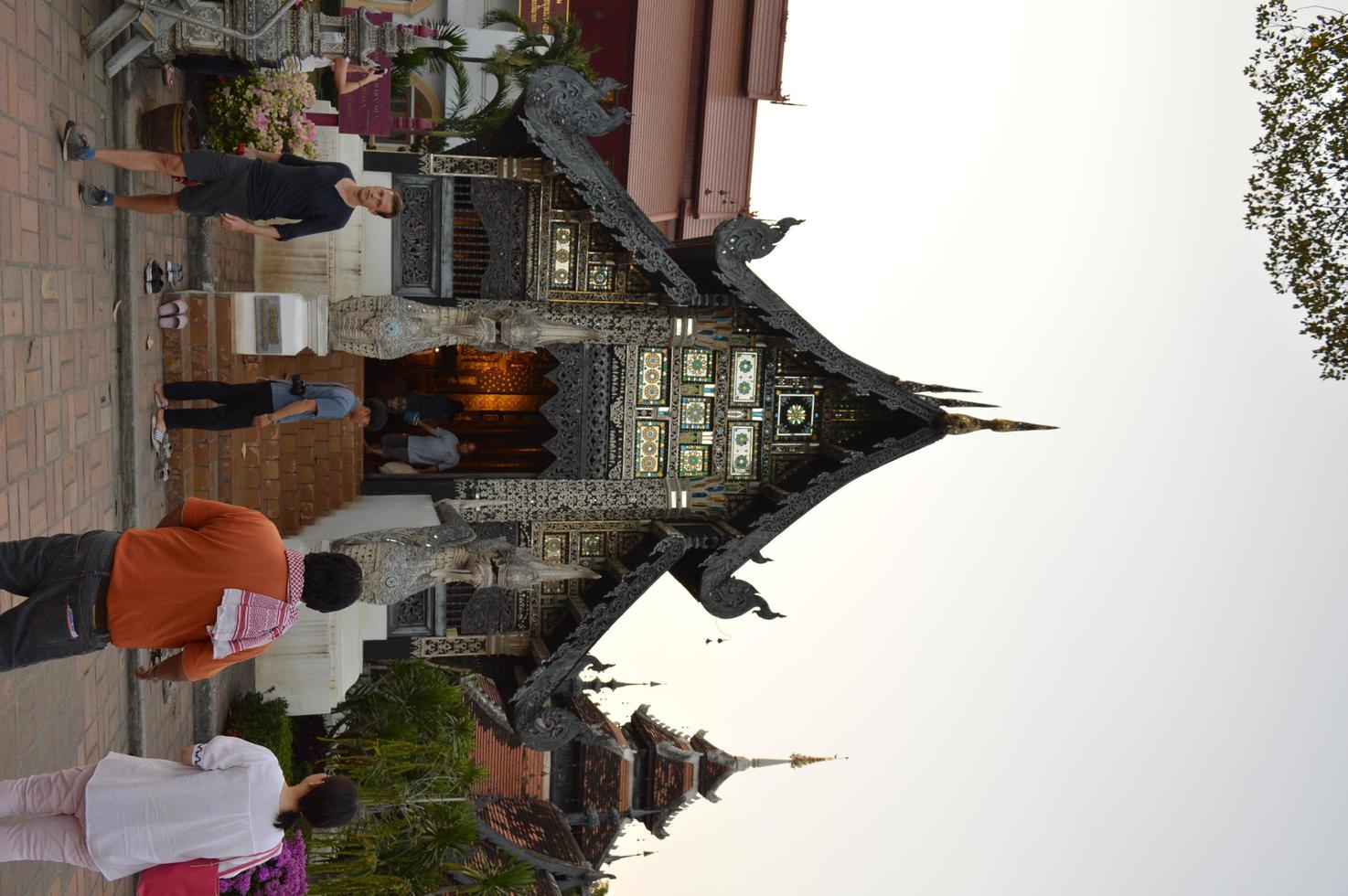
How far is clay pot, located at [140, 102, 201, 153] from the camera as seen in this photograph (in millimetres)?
7844

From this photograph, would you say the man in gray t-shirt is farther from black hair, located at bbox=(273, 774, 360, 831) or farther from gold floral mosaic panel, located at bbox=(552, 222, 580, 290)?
black hair, located at bbox=(273, 774, 360, 831)

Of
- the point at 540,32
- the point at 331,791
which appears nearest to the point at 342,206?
the point at 331,791

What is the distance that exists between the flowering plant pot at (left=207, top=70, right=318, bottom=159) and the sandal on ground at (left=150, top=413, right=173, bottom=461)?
2.46m

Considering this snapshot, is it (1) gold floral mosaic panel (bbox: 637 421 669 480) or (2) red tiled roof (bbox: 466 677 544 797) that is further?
(2) red tiled roof (bbox: 466 677 544 797)

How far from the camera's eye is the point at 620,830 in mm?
17750

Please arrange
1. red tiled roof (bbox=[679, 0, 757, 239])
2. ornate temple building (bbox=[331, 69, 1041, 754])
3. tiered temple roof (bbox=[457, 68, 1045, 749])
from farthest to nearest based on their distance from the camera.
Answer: red tiled roof (bbox=[679, 0, 757, 239]) → ornate temple building (bbox=[331, 69, 1041, 754]) → tiered temple roof (bbox=[457, 68, 1045, 749])

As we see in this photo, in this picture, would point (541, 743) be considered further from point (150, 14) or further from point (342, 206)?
point (150, 14)

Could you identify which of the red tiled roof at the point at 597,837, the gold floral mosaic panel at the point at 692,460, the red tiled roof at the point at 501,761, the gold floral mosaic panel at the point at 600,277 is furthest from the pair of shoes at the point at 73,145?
the red tiled roof at the point at 597,837

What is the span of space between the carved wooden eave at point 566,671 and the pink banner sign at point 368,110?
213 inches

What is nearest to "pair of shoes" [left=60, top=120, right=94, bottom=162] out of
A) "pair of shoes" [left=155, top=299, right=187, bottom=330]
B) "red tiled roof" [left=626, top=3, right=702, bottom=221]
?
"pair of shoes" [left=155, top=299, right=187, bottom=330]

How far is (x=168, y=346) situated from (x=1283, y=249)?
36.1 ft

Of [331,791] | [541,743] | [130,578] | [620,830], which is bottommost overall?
[620,830]

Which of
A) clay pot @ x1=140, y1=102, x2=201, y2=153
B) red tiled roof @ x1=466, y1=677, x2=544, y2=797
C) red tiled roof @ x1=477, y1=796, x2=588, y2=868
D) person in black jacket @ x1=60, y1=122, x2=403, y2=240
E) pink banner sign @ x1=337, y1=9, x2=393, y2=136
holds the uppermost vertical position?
pink banner sign @ x1=337, y1=9, x2=393, y2=136

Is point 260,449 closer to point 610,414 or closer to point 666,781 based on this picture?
point 610,414
